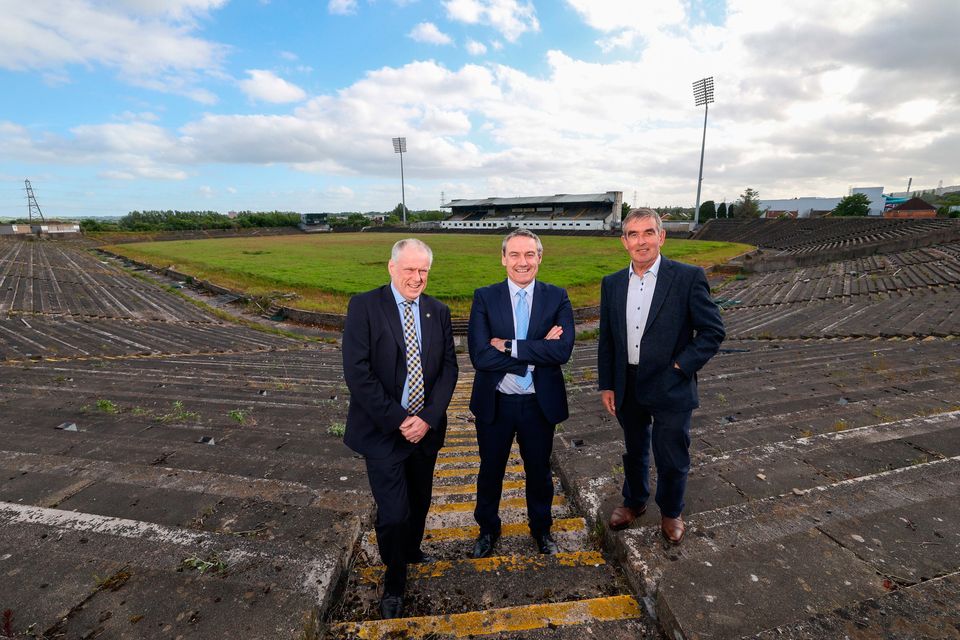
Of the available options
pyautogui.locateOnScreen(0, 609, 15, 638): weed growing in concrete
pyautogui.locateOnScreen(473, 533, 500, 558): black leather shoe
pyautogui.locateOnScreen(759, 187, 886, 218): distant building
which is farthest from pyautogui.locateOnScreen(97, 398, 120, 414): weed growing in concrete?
pyautogui.locateOnScreen(759, 187, 886, 218): distant building

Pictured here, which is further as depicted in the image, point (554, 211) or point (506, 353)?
point (554, 211)

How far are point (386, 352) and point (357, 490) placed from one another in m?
1.19

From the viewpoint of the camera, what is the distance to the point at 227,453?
11.0 ft

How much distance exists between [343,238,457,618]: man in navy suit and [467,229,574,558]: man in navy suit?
0.27 m

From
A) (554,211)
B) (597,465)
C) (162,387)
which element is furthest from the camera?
(554,211)

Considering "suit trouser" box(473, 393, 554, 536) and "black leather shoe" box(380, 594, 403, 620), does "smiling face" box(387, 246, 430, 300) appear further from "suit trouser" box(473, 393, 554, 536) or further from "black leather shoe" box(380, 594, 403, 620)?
"black leather shoe" box(380, 594, 403, 620)

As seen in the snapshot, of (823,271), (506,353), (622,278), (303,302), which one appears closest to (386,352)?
(506,353)

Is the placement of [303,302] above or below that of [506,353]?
below

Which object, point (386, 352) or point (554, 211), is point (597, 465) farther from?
point (554, 211)

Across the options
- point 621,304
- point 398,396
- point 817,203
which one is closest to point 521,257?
point 621,304

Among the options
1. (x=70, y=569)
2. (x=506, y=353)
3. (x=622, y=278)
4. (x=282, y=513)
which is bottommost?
(x=282, y=513)

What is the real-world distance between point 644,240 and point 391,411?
5.47 feet

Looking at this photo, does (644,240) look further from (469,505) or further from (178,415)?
(178,415)

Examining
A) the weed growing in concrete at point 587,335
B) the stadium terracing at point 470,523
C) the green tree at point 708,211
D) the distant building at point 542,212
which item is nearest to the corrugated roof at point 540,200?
the distant building at point 542,212
